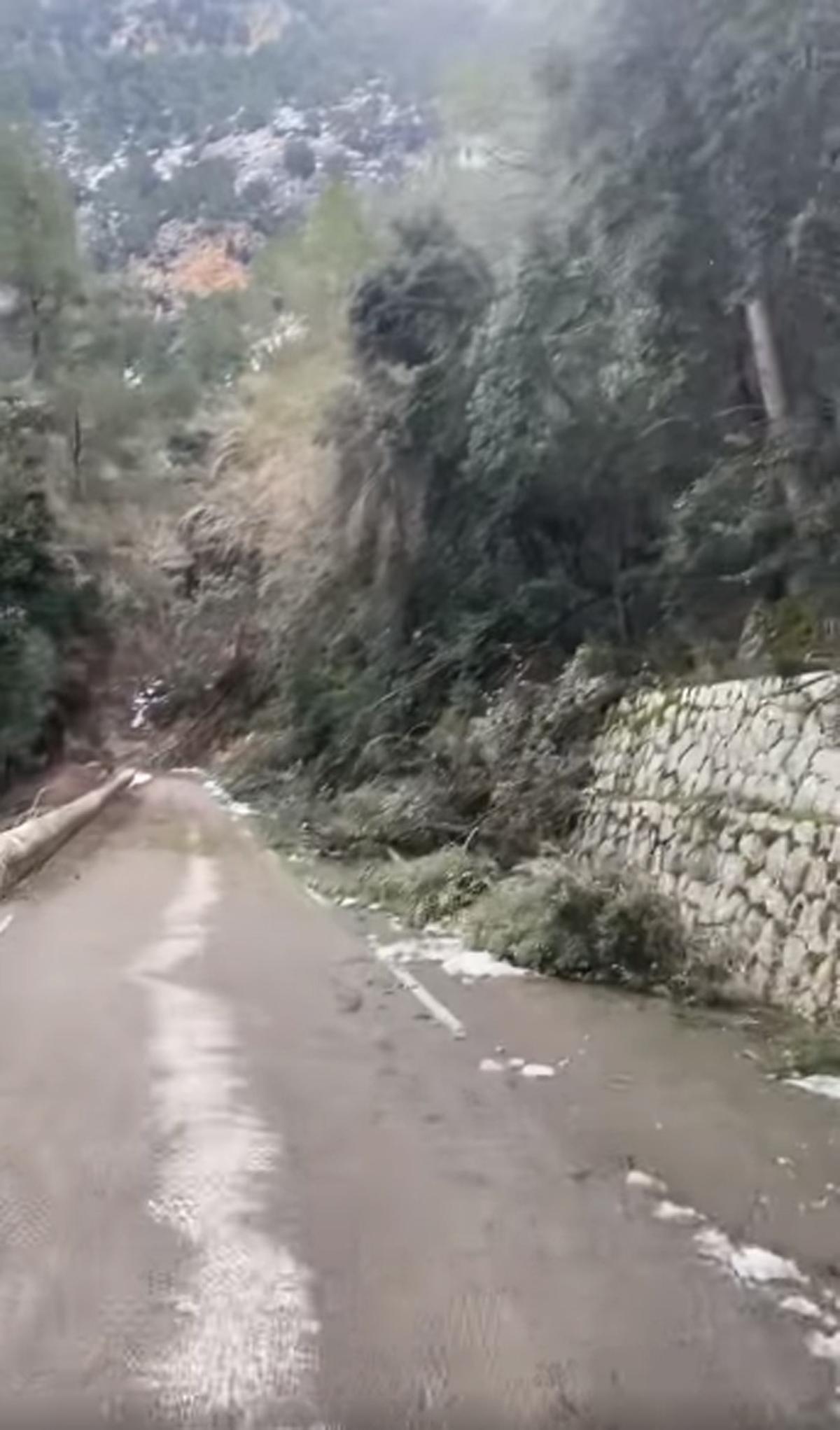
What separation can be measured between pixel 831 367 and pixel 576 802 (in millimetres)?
5205

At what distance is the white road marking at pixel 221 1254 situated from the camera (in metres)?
4.56

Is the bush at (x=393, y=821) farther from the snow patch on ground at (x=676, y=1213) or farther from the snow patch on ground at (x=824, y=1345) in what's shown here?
the snow patch on ground at (x=824, y=1345)

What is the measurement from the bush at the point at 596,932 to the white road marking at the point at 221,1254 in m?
2.98

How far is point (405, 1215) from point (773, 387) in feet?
40.8

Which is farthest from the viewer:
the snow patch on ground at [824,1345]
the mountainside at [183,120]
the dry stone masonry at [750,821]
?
the mountainside at [183,120]

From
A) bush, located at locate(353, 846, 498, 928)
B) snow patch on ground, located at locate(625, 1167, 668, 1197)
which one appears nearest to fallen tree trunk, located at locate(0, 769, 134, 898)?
bush, located at locate(353, 846, 498, 928)

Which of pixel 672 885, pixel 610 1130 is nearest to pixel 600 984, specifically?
pixel 672 885

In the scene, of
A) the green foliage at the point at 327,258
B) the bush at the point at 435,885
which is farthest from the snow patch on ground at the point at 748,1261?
the green foliage at the point at 327,258

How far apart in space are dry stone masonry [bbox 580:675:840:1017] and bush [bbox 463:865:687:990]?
0.36 metres

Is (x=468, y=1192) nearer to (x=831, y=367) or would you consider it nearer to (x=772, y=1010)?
(x=772, y=1010)

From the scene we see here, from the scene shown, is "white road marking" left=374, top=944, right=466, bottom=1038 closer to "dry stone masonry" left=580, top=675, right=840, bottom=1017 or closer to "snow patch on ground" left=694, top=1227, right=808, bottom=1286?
"dry stone masonry" left=580, top=675, right=840, bottom=1017

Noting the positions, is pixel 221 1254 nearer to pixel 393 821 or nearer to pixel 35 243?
pixel 393 821

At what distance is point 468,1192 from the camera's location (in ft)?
21.8

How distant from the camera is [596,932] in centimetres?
1241
